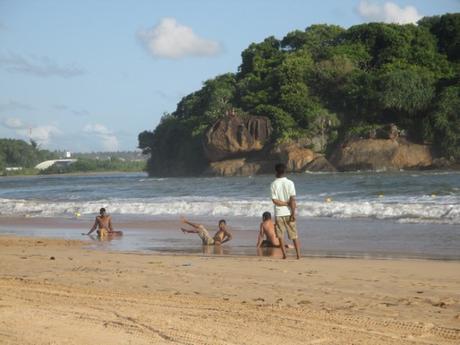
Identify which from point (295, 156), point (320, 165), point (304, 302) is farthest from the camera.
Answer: point (295, 156)

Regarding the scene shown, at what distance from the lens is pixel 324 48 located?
62.5 metres

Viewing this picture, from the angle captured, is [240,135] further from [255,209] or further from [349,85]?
[255,209]

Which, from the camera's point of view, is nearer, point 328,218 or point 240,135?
point 328,218

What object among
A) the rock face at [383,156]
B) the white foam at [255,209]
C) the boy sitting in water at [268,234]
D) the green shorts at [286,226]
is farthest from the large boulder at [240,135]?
the green shorts at [286,226]

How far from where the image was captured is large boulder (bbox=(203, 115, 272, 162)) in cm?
5559

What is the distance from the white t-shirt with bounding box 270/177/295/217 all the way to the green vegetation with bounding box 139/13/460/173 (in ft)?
129

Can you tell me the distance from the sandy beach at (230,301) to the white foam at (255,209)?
7.63 metres

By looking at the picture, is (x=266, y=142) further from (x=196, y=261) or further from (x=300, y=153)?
(x=196, y=261)

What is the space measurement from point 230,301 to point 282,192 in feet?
12.7

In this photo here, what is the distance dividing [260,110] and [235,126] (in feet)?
9.63

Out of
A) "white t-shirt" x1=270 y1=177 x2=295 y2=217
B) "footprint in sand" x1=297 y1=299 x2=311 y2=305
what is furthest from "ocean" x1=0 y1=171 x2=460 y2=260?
"footprint in sand" x1=297 y1=299 x2=311 y2=305

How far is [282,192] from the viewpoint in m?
9.98

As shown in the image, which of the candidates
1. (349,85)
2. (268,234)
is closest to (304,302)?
(268,234)

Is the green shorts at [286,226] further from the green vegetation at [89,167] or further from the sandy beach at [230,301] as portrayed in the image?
the green vegetation at [89,167]
